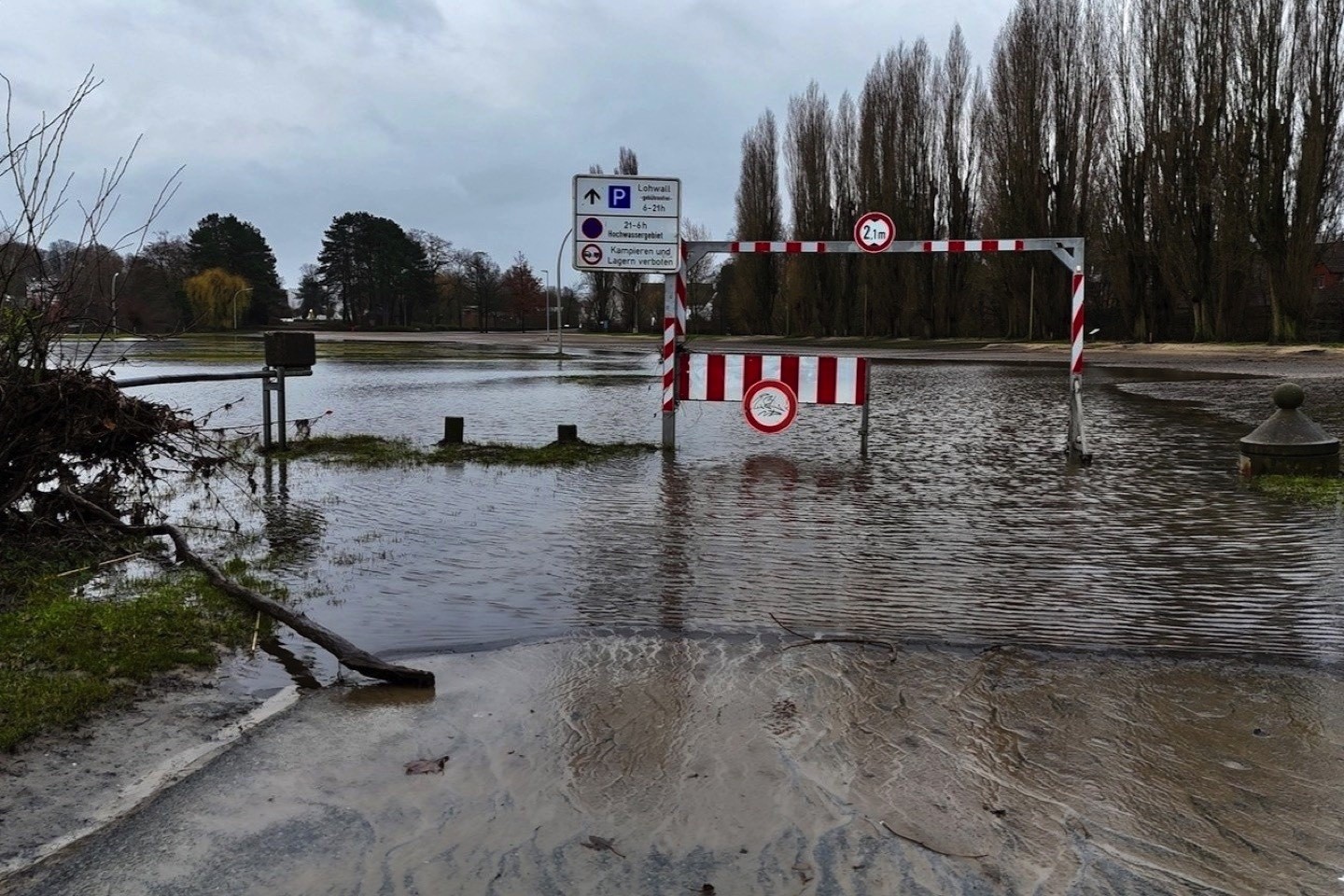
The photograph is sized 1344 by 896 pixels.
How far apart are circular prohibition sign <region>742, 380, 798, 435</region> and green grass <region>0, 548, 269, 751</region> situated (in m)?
6.34

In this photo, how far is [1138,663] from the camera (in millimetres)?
4648

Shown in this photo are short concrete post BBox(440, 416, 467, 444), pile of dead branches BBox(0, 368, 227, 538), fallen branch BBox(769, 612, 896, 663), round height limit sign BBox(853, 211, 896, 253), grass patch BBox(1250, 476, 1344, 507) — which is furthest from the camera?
short concrete post BBox(440, 416, 467, 444)

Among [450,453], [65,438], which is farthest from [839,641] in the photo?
[450,453]

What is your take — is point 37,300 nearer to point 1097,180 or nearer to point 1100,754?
point 1100,754

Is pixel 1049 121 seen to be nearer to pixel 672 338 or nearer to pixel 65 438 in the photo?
pixel 672 338

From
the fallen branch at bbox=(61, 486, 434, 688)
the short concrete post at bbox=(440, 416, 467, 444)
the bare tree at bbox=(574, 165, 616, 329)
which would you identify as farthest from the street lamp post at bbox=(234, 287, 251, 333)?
the fallen branch at bbox=(61, 486, 434, 688)

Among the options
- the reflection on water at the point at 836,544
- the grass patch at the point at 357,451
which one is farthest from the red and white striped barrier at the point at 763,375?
the grass patch at the point at 357,451

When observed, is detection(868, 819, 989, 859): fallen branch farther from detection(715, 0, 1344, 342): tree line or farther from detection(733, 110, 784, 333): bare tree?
detection(733, 110, 784, 333): bare tree

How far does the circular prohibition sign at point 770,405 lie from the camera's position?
1125cm

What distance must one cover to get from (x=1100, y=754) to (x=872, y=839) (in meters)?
1.04

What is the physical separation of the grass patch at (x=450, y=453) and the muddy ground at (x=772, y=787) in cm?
631

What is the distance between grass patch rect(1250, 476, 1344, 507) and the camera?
8297 mm

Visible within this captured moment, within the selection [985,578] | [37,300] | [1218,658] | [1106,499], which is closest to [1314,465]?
[1106,499]

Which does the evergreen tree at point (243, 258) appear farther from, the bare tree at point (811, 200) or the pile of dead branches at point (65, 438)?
the pile of dead branches at point (65, 438)
